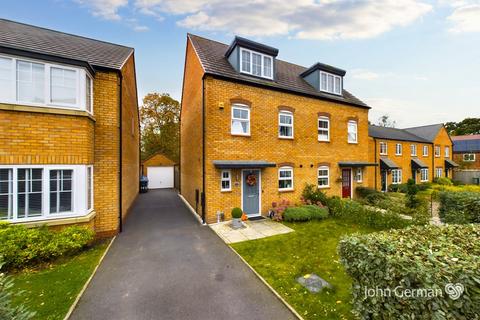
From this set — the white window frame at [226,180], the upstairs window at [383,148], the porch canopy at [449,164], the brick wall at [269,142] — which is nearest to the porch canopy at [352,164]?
the brick wall at [269,142]

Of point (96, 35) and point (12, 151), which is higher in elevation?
point (96, 35)

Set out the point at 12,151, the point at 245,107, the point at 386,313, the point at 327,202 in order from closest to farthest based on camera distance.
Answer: the point at 386,313 → the point at 12,151 → the point at 245,107 → the point at 327,202

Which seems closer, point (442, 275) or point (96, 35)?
point (442, 275)

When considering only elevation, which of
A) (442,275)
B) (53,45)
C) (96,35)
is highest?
(96,35)

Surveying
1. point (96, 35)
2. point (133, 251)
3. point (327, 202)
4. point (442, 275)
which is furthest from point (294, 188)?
point (96, 35)

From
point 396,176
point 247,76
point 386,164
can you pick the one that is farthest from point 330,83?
point 396,176

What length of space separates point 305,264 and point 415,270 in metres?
3.85

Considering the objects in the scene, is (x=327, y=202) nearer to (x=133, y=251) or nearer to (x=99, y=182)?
(x=133, y=251)

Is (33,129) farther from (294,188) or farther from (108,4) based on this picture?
(294,188)

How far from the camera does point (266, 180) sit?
447 inches

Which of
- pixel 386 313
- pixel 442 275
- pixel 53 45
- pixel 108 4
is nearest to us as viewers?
pixel 442 275

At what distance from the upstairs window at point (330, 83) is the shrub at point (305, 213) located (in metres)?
8.70

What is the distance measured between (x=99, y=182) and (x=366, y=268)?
927 centimetres

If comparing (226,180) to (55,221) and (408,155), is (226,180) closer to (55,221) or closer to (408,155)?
(55,221)
